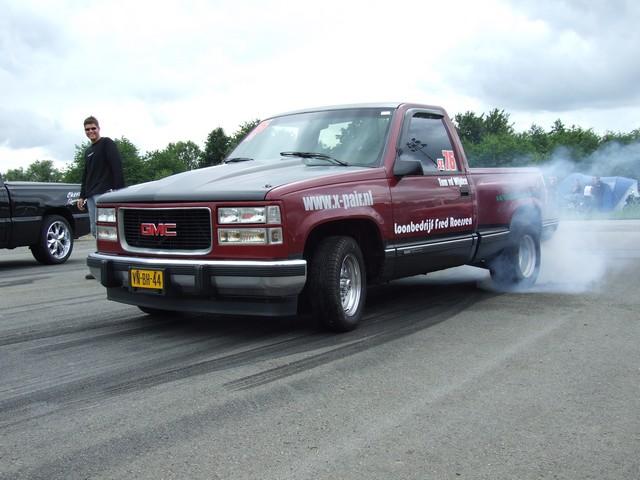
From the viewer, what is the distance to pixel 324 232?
16.3ft

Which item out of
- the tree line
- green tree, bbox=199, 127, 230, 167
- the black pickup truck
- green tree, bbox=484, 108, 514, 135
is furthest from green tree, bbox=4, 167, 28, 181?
the black pickup truck

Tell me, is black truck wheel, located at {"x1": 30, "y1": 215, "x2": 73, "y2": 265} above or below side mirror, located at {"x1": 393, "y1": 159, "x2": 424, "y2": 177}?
below

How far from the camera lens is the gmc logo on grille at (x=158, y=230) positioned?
15.8ft

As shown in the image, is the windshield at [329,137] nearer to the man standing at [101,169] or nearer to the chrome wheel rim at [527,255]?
the man standing at [101,169]

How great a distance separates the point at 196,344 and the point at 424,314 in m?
2.02

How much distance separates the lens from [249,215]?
449cm

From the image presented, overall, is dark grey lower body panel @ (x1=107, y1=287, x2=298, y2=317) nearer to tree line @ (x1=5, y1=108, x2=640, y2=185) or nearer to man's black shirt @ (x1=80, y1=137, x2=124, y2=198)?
Result: man's black shirt @ (x1=80, y1=137, x2=124, y2=198)

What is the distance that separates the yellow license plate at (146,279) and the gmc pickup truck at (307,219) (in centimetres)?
1

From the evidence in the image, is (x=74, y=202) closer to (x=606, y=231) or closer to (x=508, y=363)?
(x=508, y=363)

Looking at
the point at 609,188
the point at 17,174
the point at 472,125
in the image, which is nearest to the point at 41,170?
the point at 17,174

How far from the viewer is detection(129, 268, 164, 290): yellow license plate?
470cm

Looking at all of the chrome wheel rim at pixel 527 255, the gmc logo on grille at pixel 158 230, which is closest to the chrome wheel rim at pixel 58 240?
the gmc logo on grille at pixel 158 230

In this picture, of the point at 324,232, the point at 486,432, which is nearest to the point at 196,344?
the point at 324,232

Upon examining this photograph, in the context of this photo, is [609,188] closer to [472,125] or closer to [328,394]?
[328,394]
